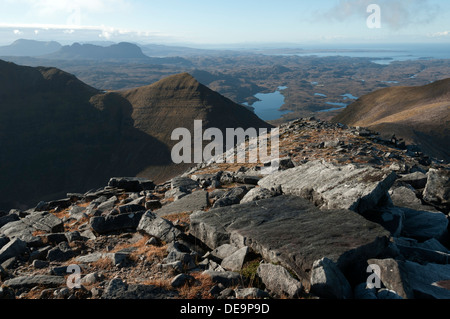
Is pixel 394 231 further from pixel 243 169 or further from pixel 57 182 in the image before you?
pixel 57 182

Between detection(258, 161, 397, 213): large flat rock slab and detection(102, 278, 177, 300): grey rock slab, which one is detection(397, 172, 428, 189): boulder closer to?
detection(258, 161, 397, 213): large flat rock slab

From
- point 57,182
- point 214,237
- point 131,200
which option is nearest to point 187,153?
point 57,182

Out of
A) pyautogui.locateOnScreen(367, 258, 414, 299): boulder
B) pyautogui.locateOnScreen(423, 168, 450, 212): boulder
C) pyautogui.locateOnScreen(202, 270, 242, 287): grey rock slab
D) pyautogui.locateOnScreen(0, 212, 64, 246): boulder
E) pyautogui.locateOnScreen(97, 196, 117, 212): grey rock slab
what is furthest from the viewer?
pyautogui.locateOnScreen(97, 196, 117, 212): grey rock slab

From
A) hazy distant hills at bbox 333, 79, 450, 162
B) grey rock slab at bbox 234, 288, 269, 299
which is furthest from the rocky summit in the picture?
hazy distant hills at bbox 333, 79, 450, 162

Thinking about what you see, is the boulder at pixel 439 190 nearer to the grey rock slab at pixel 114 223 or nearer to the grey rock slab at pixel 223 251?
the grey rock slab at pixel 223 251

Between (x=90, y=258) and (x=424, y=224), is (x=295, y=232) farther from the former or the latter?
(x=90, y=258)
